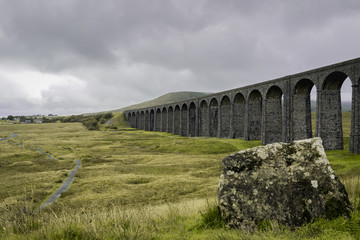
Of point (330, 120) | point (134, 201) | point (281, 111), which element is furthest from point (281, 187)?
point (281, 111)

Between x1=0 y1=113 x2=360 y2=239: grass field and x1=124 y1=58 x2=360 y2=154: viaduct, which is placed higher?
x1=124 y1=58 x2=360 y2=154: viaduct

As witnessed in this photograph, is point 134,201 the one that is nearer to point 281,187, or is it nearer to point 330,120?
point 281,187

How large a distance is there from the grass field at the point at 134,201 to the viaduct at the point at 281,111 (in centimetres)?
467

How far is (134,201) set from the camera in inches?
480

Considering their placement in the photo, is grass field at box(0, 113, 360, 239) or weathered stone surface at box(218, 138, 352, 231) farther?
weathered stone surface at box(218, 138, 352, 231)

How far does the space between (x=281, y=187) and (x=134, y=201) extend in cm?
942

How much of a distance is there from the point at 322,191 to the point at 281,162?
854 millimetres

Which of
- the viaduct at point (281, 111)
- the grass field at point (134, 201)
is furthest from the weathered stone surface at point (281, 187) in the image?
the viaduct at point (281, 111)

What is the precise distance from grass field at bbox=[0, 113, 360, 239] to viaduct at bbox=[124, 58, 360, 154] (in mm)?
4667

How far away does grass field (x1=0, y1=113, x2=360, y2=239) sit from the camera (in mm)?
3930

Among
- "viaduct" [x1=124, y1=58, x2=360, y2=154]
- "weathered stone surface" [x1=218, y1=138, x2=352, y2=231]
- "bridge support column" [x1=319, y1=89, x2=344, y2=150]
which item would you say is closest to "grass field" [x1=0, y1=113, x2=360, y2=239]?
"weathered stone surface" [x1=218, y1=138, x2=352, y2=231]

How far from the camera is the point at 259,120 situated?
41.3 meters

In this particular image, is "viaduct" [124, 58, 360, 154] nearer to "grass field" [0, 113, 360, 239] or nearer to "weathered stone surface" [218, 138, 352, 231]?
"grass field" [0, 113, 360, 239]

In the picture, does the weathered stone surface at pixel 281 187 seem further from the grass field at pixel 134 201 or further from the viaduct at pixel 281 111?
the viaduct at pixel 281 111
